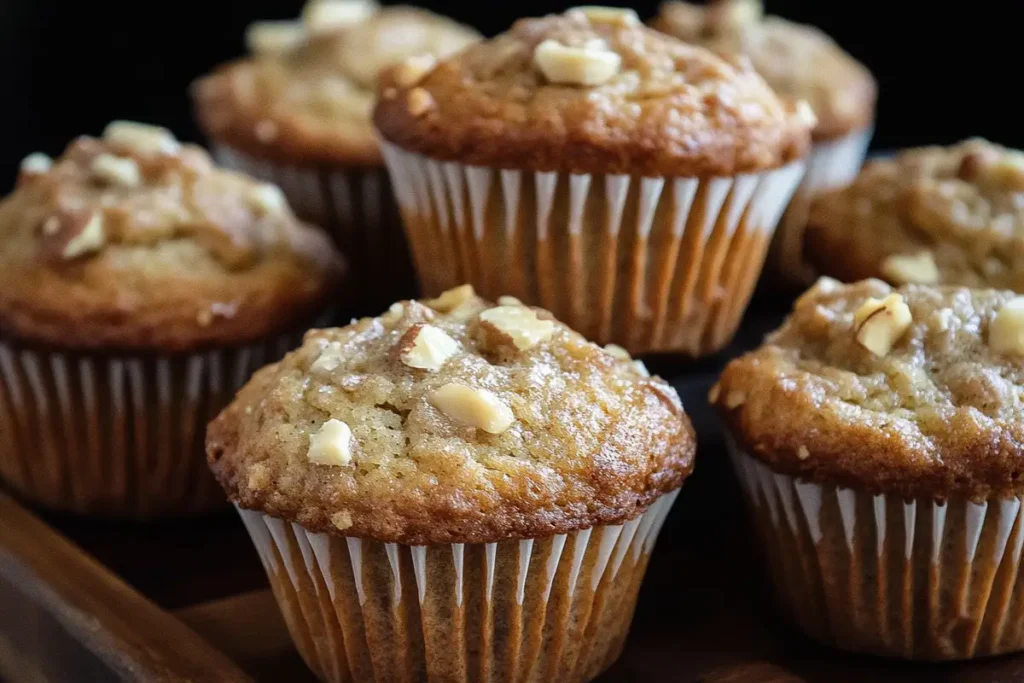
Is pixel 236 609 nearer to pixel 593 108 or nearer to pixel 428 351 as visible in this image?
pixel 428 351

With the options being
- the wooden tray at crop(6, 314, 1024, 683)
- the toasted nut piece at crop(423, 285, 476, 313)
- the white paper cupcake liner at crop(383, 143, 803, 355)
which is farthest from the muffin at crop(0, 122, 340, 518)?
the toasted nut piece at crop(423, 285, 476, 313)

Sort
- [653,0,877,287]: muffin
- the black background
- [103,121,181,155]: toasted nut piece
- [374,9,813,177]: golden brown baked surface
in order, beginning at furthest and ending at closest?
the black background, [653,0,877,287]: muffin, [103,121,181,155]: toasted nut piece, [374,9,813,177]: golden brown baked surface

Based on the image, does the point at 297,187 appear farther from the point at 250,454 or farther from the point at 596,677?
the point at 596,677

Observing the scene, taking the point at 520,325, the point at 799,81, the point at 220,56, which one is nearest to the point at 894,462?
the point at 520,325

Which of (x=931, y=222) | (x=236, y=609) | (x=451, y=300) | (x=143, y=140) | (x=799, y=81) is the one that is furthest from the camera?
(x=799, y=81)

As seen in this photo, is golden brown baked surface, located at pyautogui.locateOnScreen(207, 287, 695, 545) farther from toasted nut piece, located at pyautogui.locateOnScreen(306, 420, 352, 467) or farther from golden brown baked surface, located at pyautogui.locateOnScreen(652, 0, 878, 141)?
golden brown baked surface, located at pyautogui.locateOnScreen(652, 0, 878, 141)

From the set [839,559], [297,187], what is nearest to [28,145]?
[297,187]
